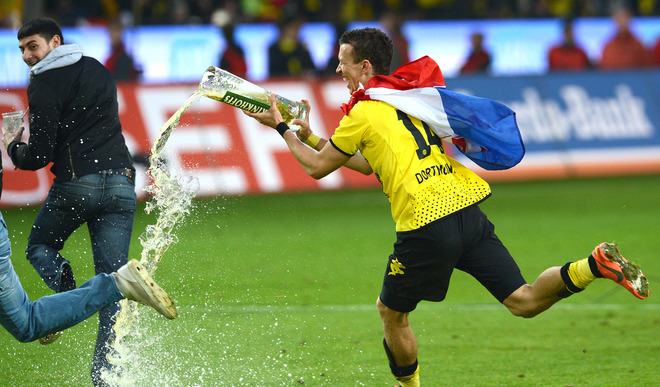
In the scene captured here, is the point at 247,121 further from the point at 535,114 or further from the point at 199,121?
the point at 535,114

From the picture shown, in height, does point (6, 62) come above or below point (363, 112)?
below

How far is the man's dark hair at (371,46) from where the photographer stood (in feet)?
18.6

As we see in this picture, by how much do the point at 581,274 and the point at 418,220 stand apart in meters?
1.05

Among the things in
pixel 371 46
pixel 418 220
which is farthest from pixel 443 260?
pixel 371 46

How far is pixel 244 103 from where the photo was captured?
589 centimetres

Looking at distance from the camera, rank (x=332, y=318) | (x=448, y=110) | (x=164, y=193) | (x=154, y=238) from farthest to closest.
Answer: (x=332, y=318) → (x=164, y=193) → (x=154, y=238) → (x=448, y=110)

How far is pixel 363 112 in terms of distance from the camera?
552 centimetres

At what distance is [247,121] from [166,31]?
19.5 ft

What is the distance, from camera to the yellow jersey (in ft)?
17.9

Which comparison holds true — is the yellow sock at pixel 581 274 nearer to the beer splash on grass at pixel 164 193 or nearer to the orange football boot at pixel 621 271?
the orange football boot at pixel 621 271

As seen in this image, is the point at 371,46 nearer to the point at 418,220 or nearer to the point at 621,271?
the point at 418,220

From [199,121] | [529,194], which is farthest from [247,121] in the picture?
[529,194]

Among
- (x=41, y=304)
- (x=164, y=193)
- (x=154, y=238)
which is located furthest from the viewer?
(x=164, y=193)

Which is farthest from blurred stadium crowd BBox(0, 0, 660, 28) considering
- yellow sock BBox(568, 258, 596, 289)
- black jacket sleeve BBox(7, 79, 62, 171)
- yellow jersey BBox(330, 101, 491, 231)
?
yellow sock BBox(568, 258, 596, 289)
